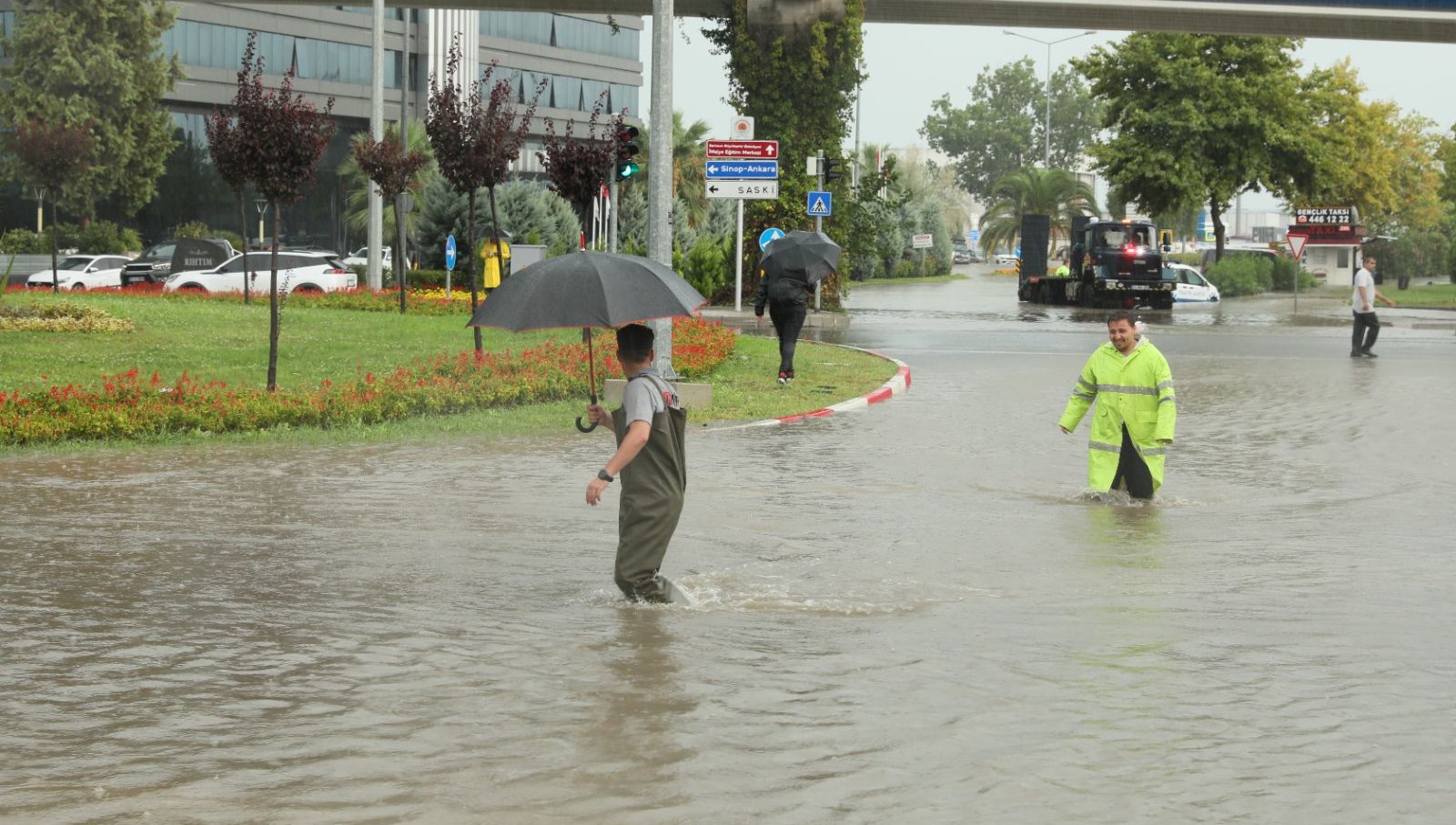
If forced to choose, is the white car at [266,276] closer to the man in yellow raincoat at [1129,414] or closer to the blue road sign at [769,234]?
the blue road sign at [769,234]

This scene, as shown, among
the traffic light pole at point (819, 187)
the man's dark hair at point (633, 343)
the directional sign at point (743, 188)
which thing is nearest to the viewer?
the man's dark hair at point (633, 343)

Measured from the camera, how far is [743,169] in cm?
3155

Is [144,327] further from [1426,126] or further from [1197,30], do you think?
[1426,126]

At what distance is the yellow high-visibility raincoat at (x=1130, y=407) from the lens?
12266 millimetres

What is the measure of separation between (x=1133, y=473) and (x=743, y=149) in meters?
20.2

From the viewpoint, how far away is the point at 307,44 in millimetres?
82062

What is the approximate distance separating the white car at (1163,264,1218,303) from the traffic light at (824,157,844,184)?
2238 cm

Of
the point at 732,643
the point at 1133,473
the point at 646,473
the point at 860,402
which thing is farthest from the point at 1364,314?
the point at 732,643

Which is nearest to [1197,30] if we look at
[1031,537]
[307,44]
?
[1031,537]

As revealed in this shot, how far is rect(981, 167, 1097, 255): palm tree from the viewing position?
98.1 metres

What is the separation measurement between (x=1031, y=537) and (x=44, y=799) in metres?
6.78

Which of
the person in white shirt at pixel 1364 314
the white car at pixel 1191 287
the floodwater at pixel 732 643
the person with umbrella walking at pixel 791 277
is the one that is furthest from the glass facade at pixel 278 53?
the floodwater at pixel 732 643

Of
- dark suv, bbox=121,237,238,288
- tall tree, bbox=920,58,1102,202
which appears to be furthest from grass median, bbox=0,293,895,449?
tall tree, bbox=920,58,1102,202

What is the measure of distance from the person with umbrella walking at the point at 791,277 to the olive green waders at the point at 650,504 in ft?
43.5
